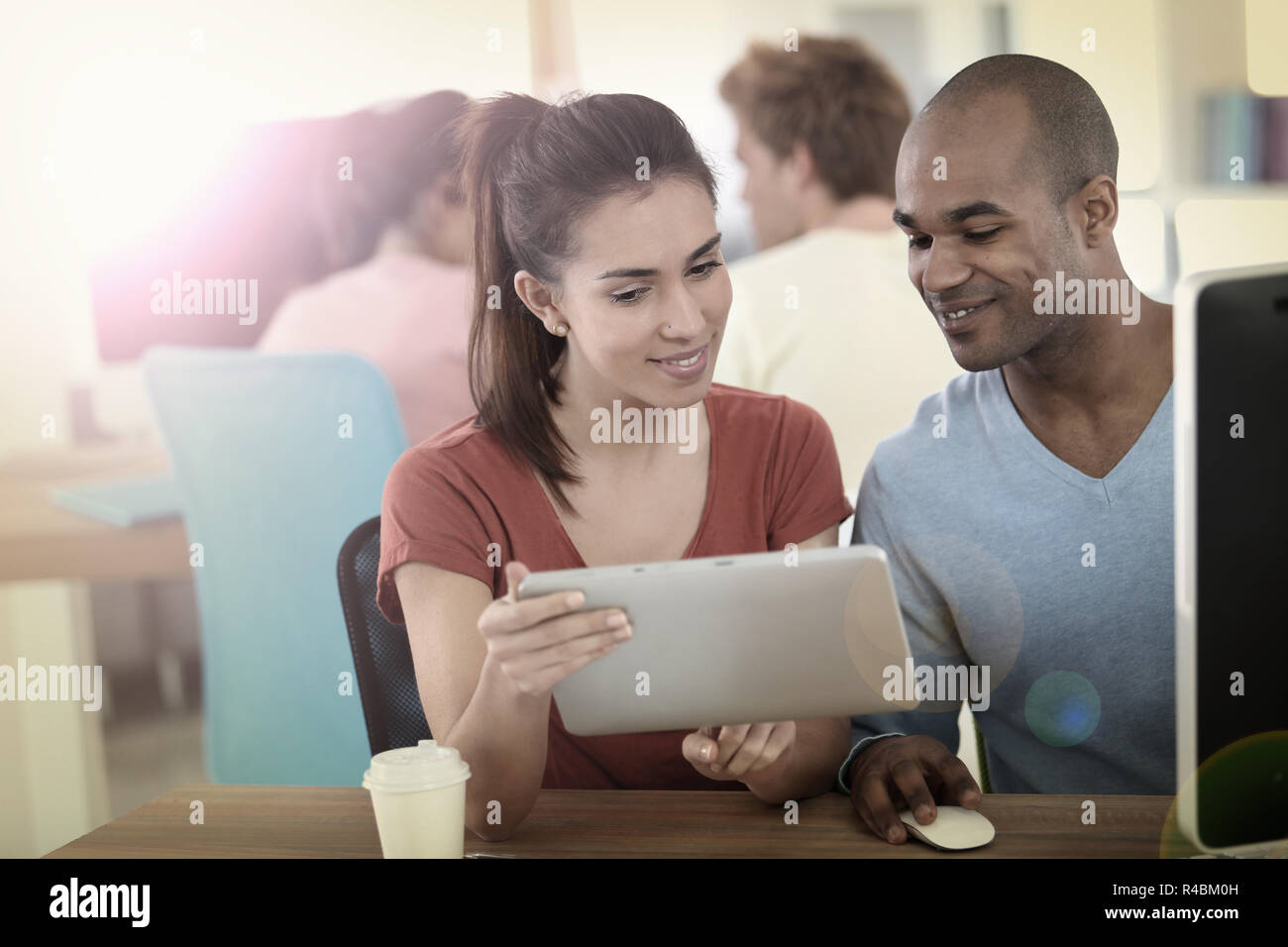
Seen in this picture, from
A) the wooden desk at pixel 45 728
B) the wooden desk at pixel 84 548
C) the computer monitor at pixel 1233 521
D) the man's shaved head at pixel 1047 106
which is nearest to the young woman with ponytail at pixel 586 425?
the man's shaved head at pixel 1047 106

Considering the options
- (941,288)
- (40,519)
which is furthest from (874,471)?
(40,519)

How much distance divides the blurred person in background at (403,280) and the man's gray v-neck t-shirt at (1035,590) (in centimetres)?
98

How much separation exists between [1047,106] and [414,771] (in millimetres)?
899

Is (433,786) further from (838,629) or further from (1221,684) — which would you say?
(1221,684)

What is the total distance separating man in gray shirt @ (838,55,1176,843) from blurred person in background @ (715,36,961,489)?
0.64 m

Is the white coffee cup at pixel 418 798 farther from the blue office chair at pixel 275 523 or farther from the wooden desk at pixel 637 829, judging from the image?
the blue office chair at pixel 275 523

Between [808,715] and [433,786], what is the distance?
0.27 meters

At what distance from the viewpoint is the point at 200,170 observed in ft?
8.82

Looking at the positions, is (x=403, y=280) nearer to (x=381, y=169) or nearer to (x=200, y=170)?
(x=381, y=169)

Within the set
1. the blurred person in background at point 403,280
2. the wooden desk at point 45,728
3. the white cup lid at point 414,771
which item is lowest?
the wooden desk at point 45,728

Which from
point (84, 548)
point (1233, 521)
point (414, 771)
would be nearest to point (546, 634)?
point (414, 771)

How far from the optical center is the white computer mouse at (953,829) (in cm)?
80

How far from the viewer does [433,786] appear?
0.75 m

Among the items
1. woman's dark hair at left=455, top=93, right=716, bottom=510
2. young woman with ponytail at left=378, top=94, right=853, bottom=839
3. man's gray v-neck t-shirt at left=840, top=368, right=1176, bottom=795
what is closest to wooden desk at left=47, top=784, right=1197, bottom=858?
young woman with ponytail at left=378, top=94, right=853, bottom=839
